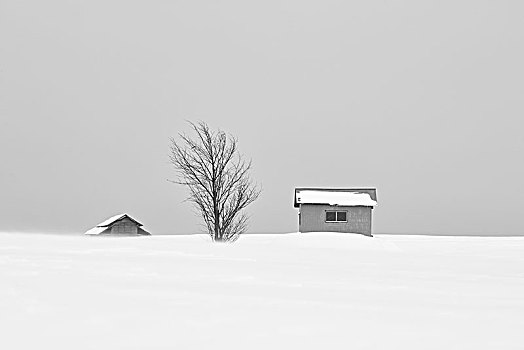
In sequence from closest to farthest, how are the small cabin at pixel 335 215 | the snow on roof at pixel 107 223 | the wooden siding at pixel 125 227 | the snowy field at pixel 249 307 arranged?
the snowy field at pixel 249 307, the small cabin at pixel 335 215, the snow on roof at pixel 107 223, the wooden siding at pixel 125 227

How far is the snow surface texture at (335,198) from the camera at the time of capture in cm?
2094

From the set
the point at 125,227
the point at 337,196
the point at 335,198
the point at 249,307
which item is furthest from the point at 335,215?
the point at 249,307

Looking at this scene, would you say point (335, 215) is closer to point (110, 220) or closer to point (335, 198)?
point (335, 198)

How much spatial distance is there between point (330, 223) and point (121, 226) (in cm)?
1253

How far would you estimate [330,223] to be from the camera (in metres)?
21.0

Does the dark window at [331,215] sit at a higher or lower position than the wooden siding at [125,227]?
higher

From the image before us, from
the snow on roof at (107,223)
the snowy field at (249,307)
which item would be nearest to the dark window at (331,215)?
the snow on roof at (107,223)

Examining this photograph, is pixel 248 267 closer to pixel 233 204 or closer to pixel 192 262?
pixel 192 262

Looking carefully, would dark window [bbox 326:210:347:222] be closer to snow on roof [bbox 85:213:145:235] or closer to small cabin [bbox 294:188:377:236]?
small cabin [bbox 294:188:377:236]

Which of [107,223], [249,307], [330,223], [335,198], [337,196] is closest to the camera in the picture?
[249,307]

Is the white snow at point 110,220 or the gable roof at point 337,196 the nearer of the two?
the gable roof at point 337,196

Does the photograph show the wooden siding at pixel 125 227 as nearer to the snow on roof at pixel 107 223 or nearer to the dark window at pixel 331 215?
the snow on roof at pixel 107 223

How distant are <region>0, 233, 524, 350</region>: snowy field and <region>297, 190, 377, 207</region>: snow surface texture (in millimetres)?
16106

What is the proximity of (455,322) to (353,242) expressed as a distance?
14.6 metres
